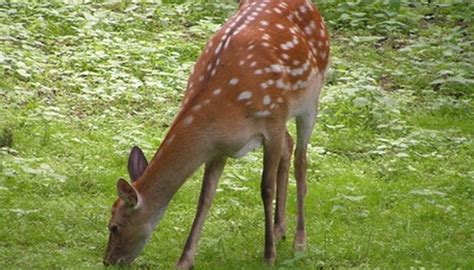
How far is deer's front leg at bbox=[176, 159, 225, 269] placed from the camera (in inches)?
272

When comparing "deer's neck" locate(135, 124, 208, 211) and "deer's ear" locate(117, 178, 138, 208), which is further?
"deer's neck" locate(135, 124, 208, 211)

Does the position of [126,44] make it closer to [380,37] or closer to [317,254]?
[380,37]

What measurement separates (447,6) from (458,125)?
4.33 meters

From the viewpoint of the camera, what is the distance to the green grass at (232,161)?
293 inches

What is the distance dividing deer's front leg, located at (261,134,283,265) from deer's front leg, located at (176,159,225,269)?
1.04 ft

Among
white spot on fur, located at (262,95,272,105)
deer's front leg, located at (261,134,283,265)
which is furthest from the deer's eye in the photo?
white spot on fur, located at (262,95,272,105)

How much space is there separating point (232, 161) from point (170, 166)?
271 cm

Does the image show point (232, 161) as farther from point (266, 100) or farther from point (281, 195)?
point (266, 100)

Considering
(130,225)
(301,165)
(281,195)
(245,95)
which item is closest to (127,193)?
(130,225)

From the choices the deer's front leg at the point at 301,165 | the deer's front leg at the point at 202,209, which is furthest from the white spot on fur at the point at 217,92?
the deer's front leg at the point at 301,165

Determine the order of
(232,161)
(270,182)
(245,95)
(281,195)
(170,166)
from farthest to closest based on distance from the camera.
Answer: (232,161), (281,195), (270,182), (245,95), (170,166)

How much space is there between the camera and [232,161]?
9.31 m

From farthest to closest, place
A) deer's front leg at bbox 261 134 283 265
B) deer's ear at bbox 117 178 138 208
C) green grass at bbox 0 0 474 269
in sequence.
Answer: green grass at bbox 0 0 474 269 → deer's front leg at bbox 261 134 283 265 → deer's ear at bbox 117 178 138 208

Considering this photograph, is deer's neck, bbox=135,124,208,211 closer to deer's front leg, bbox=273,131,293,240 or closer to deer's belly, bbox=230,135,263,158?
deer's belly, bbox=230,135,263,158
